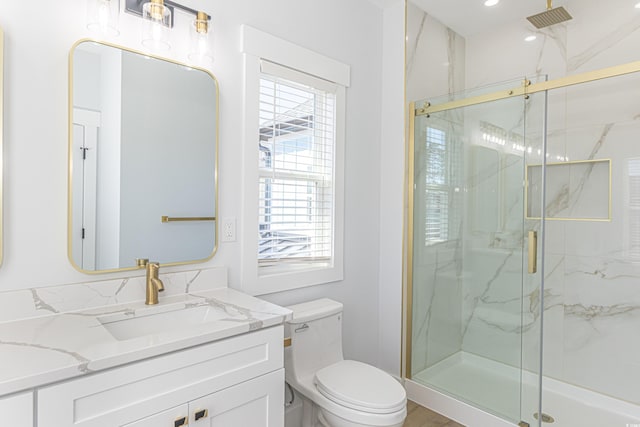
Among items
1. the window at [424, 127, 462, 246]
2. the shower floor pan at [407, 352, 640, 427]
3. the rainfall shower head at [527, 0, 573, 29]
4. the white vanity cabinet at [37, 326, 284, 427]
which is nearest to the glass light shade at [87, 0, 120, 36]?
the white vanity cabinet at [37, 326, 284, 427]

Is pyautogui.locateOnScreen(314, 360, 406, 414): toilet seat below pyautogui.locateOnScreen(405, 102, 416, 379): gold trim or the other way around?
below

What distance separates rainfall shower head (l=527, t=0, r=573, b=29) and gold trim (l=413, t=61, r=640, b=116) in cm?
49

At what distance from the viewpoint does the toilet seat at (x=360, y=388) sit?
156cm

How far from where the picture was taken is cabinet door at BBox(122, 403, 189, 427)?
1.03 m

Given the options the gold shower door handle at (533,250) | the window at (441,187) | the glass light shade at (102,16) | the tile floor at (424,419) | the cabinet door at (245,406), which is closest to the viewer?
the cabinet door at (245,406)

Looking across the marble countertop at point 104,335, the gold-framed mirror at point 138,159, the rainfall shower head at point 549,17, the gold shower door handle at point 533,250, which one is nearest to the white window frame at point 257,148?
the gold-framed mirror at point 138,159

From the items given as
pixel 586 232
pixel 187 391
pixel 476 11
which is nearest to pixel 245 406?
pixel 187 391

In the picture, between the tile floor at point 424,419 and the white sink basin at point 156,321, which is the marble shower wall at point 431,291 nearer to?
the tile floor at point 424,419

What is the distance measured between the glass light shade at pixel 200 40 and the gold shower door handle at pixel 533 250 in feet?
6.25

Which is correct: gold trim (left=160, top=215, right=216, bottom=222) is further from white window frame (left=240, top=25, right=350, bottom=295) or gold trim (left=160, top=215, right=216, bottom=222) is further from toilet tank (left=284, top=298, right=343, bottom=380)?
toilet tank (left=284, top=298, right=343, bottom=380)

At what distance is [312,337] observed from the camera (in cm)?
190

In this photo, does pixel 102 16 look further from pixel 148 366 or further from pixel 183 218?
pixel 148 366

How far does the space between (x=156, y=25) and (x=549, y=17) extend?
2340mm

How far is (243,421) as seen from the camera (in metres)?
1.26
